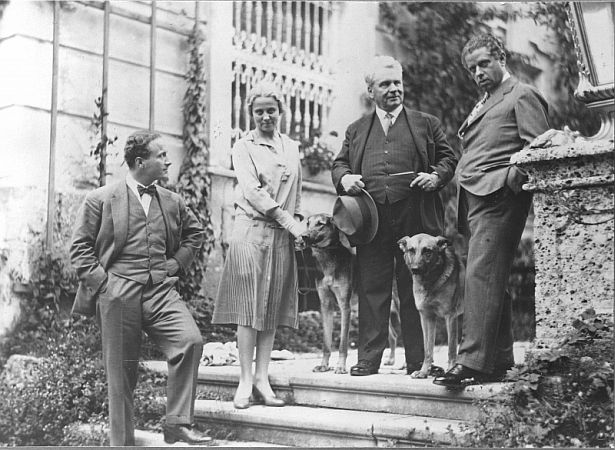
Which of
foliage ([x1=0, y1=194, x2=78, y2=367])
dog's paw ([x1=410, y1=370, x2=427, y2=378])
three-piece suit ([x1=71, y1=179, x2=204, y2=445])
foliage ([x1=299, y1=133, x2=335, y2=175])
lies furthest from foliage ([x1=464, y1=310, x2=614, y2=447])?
foliage ([x1=299, y1=133, x2=335, y2=175])

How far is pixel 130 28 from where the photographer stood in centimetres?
713

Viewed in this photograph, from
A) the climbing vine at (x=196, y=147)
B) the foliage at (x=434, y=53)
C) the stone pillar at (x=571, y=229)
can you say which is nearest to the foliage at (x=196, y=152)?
the climbing vine at (x=196, y=147)

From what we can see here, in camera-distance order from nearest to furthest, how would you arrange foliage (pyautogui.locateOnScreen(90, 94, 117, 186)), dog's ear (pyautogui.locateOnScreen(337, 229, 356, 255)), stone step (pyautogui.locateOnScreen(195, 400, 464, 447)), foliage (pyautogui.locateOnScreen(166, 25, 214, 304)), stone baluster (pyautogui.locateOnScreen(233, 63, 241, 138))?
stone step (pyautogui.locateOnScreen(195, 400, 464, 447))
dog's ear (pyautogui.locateOnScreen(337, 229, 356, 255))
foliage (pyautogui.locateOnScreen(90, 94, 117, 186))
foliage (pyautogui.locateOnScreen(166, 25, 214, 304))
stone baluster (pyautogui.locateOnScreen(233, 63, 241, 138))

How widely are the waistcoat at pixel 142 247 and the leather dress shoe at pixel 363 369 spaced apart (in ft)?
4.32

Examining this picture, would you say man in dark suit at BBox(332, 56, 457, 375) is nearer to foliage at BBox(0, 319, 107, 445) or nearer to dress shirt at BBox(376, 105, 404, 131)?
dress shirt at BBox(376, 105, 404, 131)

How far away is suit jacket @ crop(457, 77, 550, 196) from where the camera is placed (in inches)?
183

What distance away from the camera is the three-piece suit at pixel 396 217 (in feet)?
17.7

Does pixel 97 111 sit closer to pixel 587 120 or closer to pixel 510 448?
pixel 510 448

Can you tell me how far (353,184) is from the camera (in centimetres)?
542

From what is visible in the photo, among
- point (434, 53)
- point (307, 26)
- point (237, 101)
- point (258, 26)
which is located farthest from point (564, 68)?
point (237, 101)

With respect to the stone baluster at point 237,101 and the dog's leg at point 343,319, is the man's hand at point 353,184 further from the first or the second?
the stone baluster at point 237,101

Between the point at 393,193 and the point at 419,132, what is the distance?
433mm

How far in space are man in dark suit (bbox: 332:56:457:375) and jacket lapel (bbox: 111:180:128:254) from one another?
4.62 feet

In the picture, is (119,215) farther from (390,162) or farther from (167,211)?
(390,162)
